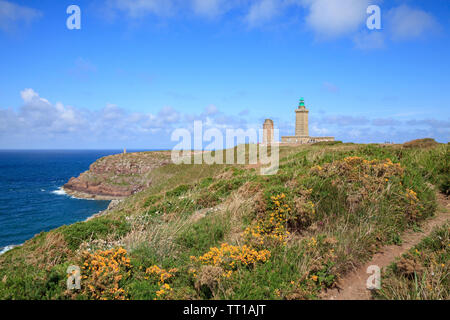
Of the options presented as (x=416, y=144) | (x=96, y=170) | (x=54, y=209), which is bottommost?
(x=54, y=209)

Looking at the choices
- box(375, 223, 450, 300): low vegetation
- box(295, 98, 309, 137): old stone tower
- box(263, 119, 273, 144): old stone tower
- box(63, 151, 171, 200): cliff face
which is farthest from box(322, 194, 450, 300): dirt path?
box(63, 151, 171, 200): cliff face

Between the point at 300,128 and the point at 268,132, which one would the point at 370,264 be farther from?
the point at 300,128

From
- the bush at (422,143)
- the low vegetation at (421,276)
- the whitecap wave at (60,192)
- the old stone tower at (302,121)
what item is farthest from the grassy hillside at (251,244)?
the whitecap wave at (60,192)

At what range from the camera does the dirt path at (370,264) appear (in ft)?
12.7

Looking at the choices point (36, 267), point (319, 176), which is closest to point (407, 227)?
point (319, 176)

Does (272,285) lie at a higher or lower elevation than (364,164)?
lower

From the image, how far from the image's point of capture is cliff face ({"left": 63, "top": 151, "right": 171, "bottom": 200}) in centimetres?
4778

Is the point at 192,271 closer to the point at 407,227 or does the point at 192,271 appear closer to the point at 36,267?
the point at 36,267

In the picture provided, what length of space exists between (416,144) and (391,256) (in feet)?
49.0

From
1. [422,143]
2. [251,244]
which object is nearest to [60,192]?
[251,244]

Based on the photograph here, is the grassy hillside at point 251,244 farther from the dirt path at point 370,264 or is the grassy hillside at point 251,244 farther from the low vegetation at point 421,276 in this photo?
the low vegetation at point 421,276

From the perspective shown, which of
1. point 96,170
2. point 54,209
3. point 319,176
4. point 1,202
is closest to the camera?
point 319,176

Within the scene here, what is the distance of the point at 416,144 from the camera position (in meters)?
16.0

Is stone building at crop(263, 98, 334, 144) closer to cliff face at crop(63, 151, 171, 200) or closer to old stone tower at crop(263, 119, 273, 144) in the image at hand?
old stone tower at crop(263, 119, 273, 144)
